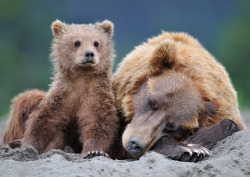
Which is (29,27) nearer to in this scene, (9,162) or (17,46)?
(17,46)

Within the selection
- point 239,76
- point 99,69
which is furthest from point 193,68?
point 239,76

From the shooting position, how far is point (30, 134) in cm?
512

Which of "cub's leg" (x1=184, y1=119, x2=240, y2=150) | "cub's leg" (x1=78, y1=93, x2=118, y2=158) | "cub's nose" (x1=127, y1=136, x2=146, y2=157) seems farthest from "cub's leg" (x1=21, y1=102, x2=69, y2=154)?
"cub's leg" (x1=184, y1=119, x2=240, y2=150)

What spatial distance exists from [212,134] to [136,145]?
0.79 meters

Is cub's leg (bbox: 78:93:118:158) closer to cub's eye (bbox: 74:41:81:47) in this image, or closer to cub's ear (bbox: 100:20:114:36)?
cub's eye (bbox: 74:41:81:47)

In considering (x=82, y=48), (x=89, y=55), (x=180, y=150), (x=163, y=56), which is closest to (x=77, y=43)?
(x=82, y=48)

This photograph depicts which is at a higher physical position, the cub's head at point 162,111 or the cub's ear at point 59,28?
the cub's ear at point 59,28

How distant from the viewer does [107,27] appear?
19.1 feet

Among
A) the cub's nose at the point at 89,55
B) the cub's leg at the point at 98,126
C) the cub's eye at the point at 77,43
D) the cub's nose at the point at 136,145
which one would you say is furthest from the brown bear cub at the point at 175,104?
the cub's eye at the point at 77,43

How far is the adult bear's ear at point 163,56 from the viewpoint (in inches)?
202

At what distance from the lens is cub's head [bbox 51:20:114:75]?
17.2 feet

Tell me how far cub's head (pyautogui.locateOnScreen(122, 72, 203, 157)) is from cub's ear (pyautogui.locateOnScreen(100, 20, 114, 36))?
1121 mm

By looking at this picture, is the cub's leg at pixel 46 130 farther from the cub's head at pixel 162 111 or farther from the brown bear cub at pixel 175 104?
the cub's head at pixel 162 111

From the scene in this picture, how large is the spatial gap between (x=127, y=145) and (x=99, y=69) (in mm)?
1149
